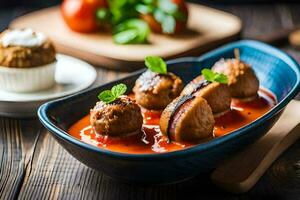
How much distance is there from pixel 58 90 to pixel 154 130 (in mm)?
731

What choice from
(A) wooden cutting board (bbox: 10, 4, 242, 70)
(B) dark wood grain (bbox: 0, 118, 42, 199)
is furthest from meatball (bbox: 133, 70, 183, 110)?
(A) wooden cutting board (bbox: 10, 4, 242, 70)

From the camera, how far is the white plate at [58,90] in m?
2.38

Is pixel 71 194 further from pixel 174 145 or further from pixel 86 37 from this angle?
pixel 86 37

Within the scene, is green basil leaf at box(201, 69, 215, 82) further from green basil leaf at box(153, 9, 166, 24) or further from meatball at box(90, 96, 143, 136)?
green basil leaf at box(153, 9, 166, 24)

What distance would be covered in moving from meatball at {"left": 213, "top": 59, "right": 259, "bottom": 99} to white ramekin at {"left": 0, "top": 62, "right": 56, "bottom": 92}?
28.6 inches

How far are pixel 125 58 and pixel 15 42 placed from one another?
1.85 ft

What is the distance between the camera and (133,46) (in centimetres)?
310

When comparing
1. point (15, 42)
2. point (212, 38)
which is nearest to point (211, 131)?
point (15, 42)

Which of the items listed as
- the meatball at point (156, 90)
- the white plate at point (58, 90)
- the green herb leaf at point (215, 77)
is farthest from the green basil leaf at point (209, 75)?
the white plate at point (58, 90)

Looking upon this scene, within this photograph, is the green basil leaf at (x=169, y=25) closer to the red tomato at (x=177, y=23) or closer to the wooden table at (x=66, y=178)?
the red tomato at (x=177, y=23)

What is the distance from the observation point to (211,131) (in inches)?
76.4

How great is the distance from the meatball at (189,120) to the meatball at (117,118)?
85 millimetres

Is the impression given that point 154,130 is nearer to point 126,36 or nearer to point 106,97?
point 106,97

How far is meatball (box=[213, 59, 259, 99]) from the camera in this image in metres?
2.25
